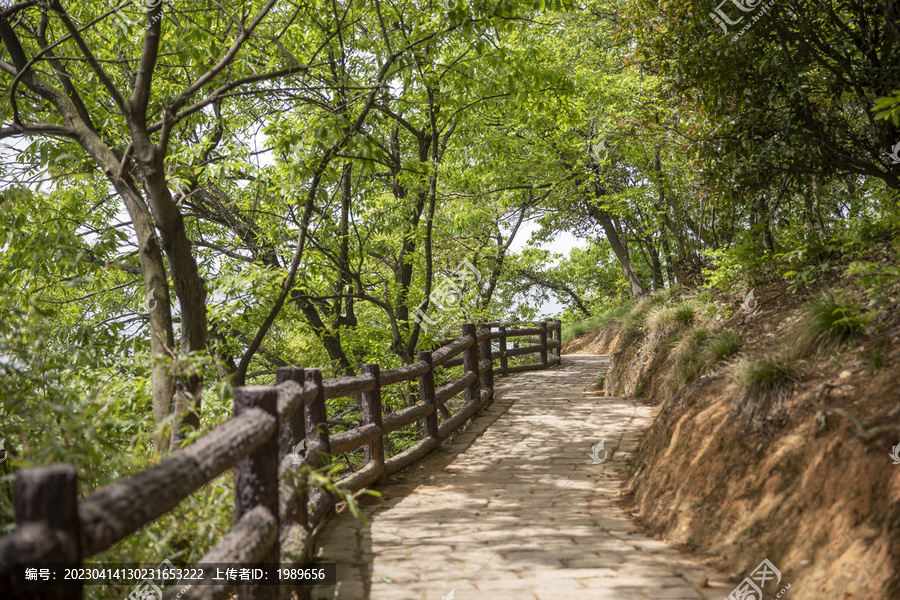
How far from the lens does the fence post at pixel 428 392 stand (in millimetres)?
7457

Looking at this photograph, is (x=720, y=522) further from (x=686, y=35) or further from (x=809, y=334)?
(x=686, y=35)

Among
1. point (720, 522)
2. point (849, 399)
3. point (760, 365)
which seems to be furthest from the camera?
point (760, 365)

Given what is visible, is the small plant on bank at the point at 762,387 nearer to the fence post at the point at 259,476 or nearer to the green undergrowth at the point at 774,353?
the green undergrowth at the point at 774,353

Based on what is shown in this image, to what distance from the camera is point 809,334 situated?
4785 millimetres

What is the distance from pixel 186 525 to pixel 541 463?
4.57 metres

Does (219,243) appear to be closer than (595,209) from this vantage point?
Yes

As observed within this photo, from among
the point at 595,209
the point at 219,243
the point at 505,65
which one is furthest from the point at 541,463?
the point at 595,209

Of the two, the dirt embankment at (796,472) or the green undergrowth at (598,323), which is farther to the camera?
the green undergrowth at (598,323)

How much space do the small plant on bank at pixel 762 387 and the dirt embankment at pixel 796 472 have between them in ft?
0.06

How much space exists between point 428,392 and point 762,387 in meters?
4.01

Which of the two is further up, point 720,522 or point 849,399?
point 849,399

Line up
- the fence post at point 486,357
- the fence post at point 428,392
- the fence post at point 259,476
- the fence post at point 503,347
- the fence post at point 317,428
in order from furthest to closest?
the fence post at point 503,347
the fence post at point 486,357
the fence post at point 428,392
the fence post at point 317,428
the fence post at point 259,476

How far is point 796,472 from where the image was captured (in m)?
3.74

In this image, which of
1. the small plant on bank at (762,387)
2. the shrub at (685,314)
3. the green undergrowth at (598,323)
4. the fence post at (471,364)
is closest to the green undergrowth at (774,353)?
the small plant on bank at (762,387)
